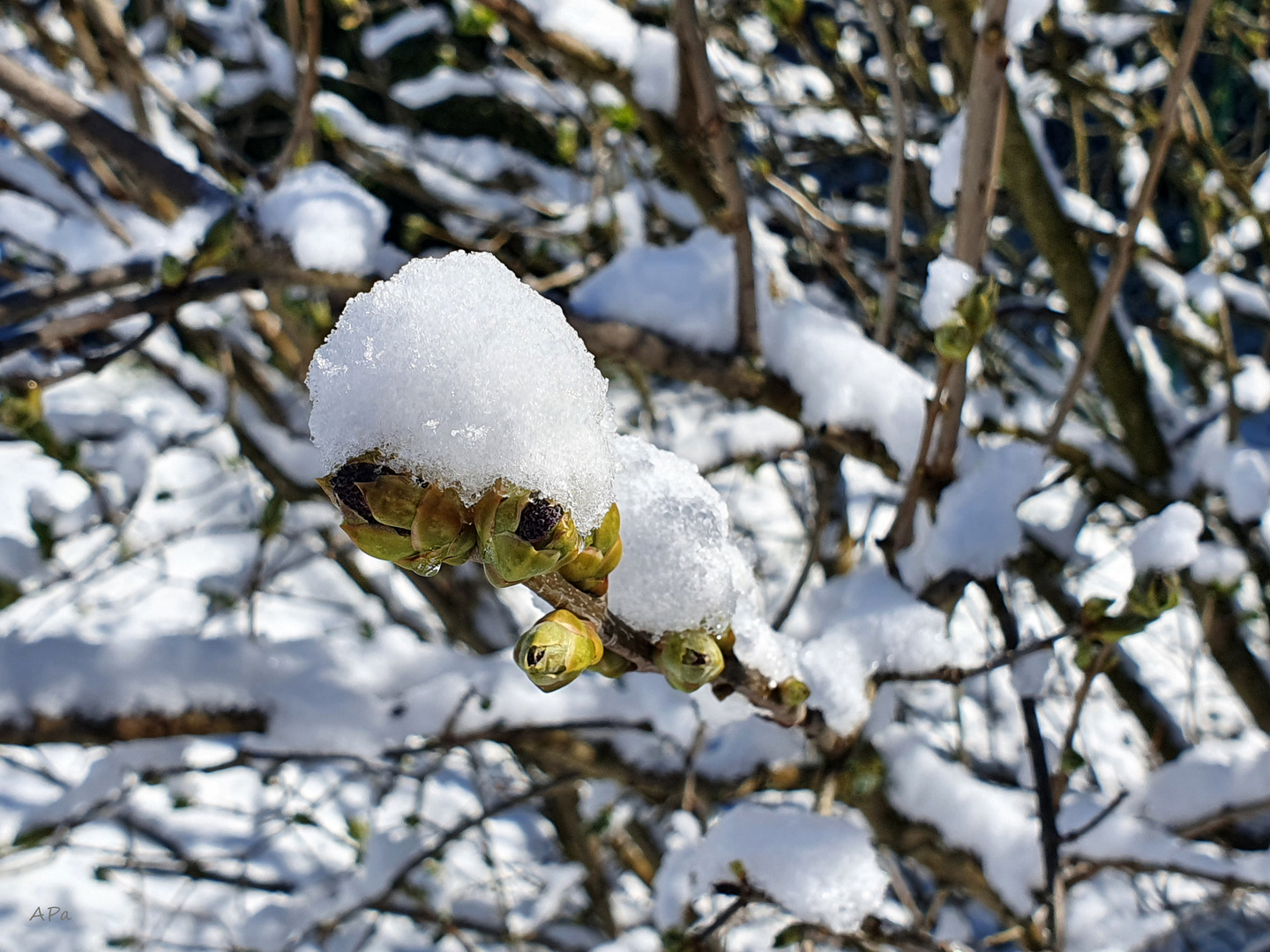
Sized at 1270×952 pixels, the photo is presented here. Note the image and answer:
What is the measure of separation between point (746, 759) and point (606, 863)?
1.45 m

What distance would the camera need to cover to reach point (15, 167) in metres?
1.82

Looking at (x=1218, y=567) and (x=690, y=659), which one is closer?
(x=690, y=659)

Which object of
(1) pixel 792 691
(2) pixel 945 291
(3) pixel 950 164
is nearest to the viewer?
(1) pixel 792 691

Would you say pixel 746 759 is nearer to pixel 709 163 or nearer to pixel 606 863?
pixel 709 163

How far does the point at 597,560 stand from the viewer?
36 centimetres

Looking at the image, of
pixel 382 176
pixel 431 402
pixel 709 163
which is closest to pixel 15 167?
pixel 382 176

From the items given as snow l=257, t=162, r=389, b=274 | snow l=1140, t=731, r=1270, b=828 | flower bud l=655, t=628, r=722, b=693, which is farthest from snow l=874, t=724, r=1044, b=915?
snow l=257, t=162, r=389, b=274

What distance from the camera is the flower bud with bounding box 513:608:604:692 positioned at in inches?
12.9

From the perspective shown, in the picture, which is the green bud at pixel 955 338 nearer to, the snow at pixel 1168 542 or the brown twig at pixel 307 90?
the snow at pixel 1168 542

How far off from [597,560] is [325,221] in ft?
2.92

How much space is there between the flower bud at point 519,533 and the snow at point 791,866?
56cm

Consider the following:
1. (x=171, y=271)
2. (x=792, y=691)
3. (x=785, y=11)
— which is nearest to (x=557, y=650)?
(x=792, y=691)

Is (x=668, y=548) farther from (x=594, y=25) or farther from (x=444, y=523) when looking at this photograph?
(x=594, y=25)

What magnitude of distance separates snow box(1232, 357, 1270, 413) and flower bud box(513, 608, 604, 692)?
6.73ft
